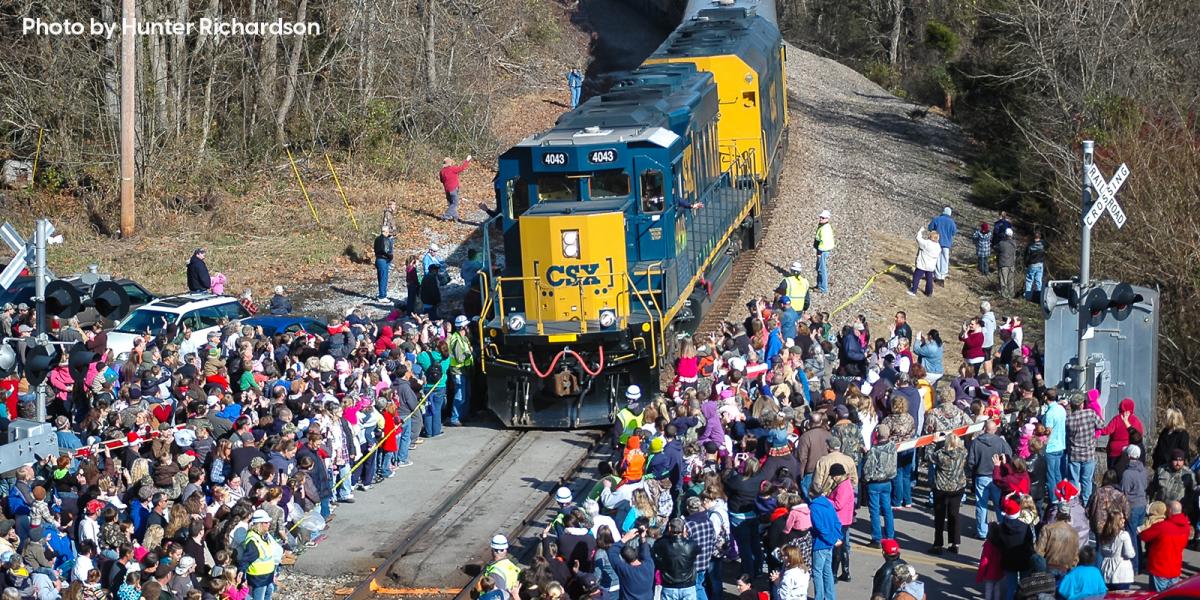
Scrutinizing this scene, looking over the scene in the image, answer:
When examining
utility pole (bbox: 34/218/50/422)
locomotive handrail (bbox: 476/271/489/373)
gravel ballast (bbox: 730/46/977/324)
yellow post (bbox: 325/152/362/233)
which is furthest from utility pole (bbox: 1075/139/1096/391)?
yellow post (bbox: 325/152/362/233)

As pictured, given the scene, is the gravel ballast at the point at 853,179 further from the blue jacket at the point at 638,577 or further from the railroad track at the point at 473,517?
the blue jacket at the point at 638,577

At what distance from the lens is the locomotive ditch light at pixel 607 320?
65.3 feet

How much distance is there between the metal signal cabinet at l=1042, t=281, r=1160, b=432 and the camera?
18.3 meters

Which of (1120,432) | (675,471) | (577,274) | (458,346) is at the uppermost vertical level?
(577,274)

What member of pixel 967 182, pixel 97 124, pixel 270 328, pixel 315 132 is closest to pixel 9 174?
pixel 97 124

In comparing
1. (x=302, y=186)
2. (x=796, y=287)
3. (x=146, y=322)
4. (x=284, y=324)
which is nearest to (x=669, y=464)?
(x=796, y=287)

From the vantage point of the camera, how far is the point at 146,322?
23.6 m

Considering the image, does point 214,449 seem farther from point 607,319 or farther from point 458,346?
point 607,319

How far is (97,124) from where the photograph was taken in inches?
1368

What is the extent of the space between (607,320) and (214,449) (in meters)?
5.76

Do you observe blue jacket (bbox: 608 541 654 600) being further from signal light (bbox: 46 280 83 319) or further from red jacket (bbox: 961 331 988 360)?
red jacket (bbox: 961 331 988 360)

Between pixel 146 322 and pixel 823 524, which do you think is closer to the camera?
pixel 823 524

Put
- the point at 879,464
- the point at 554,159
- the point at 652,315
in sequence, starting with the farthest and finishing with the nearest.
→ the point at 554,159
the point at 652,315
the point at 879,464

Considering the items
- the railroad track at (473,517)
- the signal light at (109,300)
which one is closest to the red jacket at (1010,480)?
the railroad track at (473,517)
